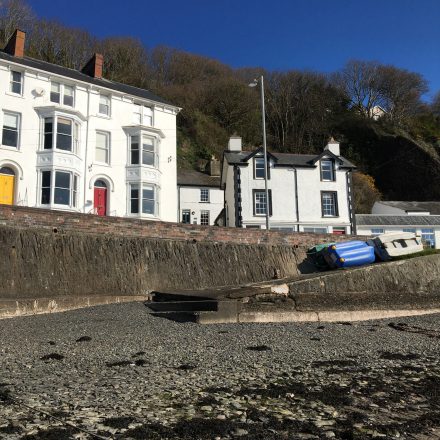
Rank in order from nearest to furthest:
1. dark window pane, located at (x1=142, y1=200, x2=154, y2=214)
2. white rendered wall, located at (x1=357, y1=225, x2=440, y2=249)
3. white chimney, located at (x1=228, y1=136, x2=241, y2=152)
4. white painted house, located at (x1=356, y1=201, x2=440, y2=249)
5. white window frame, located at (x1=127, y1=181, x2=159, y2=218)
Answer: white window frame, located at (x1=127, y1=181, x2=159, y2=218), dark window pane, located at (x1=142, y1=200, x2=154, y2=214), white chimney, located at (x1=228, y1=136, x2=241, y2=152), white rendered wall, located at (x1=357, y1=225, x2=440, y2=249), white painted house, located at (x1=356, y1=201, x2=440, y2=249)

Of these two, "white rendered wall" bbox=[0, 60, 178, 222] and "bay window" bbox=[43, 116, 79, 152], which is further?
"bay window" bbox=[43, 116, 79, 152]

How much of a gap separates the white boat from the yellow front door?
57.2 ft

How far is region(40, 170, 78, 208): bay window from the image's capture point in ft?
75.2

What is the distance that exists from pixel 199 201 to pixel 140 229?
72.9 ft

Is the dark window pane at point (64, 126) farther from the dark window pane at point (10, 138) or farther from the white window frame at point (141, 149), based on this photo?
the white window frame at point (141, 149)

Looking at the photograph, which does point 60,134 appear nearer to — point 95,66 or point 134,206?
point 134,206

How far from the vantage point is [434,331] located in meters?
11.0

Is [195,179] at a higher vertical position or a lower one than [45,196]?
higher

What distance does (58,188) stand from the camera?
23.1m

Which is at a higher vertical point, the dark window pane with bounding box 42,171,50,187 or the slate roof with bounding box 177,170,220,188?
the slate roof with bounding box 177,170,220,188

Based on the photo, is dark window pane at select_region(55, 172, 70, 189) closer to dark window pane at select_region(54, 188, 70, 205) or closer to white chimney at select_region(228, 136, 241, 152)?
dark window pane at select_region(54, 188, 70, 205)

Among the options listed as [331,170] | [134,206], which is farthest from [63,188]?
[331,170]

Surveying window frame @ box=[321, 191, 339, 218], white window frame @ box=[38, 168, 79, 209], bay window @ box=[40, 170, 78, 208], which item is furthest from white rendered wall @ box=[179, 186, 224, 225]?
bay window @ box=[40, 170, 78, 208]

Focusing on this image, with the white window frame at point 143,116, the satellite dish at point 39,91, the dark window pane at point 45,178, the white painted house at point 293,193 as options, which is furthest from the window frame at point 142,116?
the dark window pane at point 45,178
